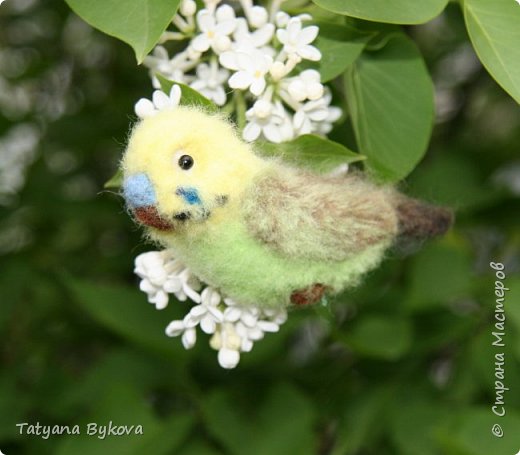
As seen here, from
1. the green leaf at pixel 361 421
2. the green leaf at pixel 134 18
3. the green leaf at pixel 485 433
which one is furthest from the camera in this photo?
the green leaf at pixel 361 421

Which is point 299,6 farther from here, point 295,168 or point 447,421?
point 447,421

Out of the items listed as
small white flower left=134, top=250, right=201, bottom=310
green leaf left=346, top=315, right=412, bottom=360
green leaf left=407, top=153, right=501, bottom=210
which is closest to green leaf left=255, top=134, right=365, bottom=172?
small white flower left=134, top=250, right=201, bottom=310

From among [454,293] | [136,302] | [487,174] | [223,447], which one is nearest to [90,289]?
[136,302]

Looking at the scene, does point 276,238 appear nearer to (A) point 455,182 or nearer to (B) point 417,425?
(B) point 417,425

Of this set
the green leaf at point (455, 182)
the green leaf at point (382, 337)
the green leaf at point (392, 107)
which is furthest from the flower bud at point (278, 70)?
the green leaf at point (455, 182)

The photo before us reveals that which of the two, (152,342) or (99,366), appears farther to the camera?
(99,366)

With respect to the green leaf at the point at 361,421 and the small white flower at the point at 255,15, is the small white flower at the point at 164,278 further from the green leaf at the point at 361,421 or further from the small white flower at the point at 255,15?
the green leaf at the point at 361,421

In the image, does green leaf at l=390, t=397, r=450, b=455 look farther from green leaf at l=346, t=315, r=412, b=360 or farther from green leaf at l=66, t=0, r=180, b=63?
green leaf at l=66, t=0, r=180, b=63
